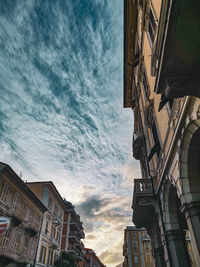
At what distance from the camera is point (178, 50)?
152 inches

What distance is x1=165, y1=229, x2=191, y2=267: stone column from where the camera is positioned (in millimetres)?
7960

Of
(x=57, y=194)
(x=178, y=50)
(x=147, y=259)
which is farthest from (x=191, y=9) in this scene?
(x=147, y=259)

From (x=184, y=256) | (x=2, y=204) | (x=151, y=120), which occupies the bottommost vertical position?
(x=184, y=256)

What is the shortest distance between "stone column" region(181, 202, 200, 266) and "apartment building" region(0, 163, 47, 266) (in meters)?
16.3

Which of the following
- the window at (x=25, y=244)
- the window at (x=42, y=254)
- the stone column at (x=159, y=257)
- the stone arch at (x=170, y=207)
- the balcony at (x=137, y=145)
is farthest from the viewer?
the window at (x=42, y=254)

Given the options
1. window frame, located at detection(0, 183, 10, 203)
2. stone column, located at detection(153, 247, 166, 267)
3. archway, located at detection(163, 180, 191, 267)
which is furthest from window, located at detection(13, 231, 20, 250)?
archway, located at detection(163, 180, 191, 267)

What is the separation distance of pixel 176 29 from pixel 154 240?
12.3 meters

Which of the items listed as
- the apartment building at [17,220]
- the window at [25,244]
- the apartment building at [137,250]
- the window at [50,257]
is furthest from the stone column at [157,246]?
the apartment building at [137,250]

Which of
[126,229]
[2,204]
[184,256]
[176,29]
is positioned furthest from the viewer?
[126,229]

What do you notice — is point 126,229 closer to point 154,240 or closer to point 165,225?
point 154,240

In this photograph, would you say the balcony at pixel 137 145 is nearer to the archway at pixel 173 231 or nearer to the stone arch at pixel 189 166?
the archway at pixel 173 231

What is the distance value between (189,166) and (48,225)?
2831cm

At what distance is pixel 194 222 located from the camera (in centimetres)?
616

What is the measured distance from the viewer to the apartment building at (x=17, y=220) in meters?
18.5
